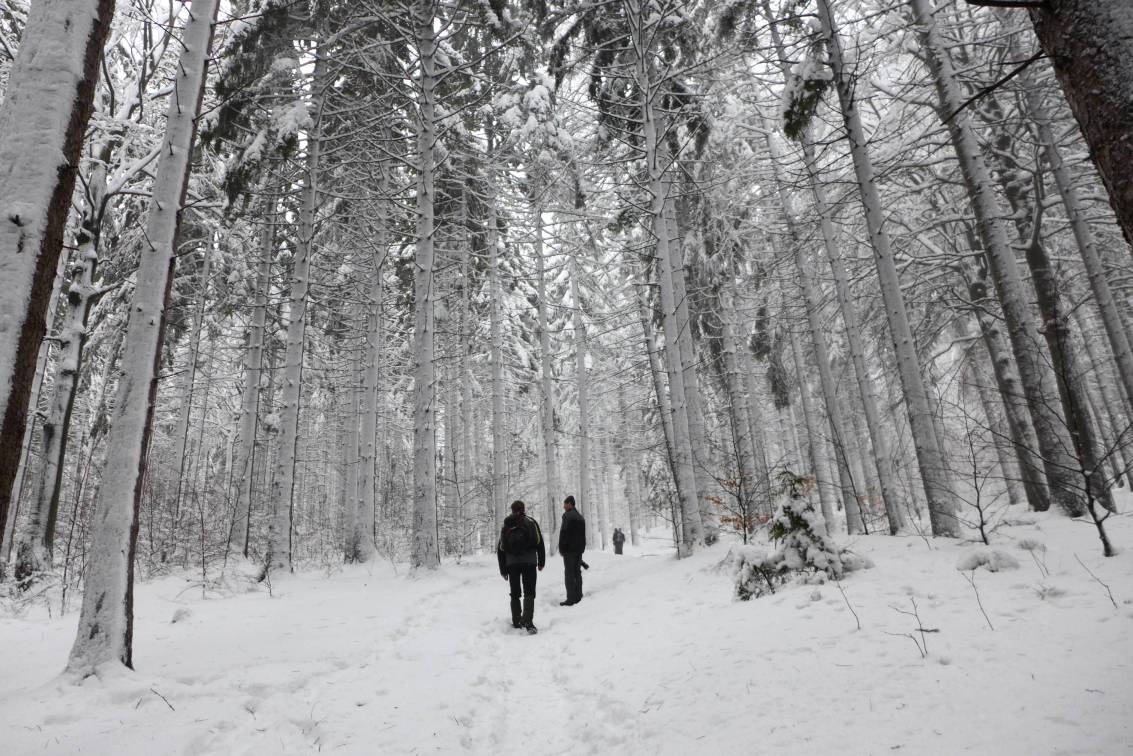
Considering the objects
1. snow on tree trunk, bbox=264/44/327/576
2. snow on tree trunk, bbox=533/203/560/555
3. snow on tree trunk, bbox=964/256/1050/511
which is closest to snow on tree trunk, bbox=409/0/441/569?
snow on tree trunk, bbox=264/44/327/576

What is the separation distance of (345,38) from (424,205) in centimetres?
430

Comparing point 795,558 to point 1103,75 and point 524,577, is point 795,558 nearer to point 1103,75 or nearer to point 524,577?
point 524,577

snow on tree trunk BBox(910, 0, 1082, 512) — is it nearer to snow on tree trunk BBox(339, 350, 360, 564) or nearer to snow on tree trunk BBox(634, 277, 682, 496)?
snow on tree trunk BBox(634, 277, 682, 496)

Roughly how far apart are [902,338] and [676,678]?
524 cm

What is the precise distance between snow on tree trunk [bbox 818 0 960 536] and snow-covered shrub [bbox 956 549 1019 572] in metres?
1.75

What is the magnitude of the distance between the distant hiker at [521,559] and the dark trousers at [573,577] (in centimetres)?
130

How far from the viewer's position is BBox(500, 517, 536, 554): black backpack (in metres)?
6.60

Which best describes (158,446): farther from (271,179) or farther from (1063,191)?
(1063,191)

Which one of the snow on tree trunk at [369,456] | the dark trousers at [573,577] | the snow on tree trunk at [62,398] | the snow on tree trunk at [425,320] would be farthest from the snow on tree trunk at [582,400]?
the snow on tree trunk at [62,398]

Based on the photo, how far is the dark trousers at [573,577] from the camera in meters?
7.93

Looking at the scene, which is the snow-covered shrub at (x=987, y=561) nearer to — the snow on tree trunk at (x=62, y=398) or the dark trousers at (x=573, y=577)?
the dark trousers at (x=573, y=577)

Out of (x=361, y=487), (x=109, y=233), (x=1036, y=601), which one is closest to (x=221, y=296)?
(x=109, y=233)

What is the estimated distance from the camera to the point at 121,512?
3.96 meters

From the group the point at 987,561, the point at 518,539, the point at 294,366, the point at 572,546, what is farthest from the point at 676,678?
the point at 294,366
